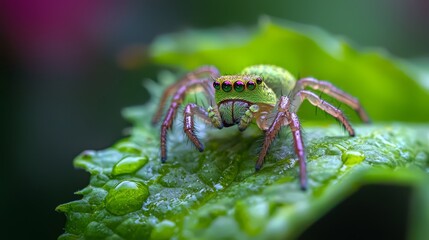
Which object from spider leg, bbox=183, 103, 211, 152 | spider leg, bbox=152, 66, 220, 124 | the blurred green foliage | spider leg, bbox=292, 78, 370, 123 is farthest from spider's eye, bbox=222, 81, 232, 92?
the blurred green foliage

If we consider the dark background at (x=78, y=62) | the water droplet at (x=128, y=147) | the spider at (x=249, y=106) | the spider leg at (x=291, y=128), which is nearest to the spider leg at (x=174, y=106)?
the spider at (x=249, y=106)

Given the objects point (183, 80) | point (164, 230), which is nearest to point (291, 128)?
point (164, 230)

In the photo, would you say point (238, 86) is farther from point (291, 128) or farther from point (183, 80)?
point (183, 80)

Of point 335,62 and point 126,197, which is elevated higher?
point 335,62

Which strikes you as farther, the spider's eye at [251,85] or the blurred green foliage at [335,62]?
the blurred green foliage at [335,62]

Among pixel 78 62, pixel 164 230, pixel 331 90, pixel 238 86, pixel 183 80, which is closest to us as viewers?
pixel 164 230

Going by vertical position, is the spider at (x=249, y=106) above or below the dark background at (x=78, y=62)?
below

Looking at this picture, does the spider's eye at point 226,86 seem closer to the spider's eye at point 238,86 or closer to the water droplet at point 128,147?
the spider's eye at point 238,86

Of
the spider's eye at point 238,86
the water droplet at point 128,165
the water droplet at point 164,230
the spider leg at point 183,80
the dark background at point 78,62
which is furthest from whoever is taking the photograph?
the dark background at point 78,62
